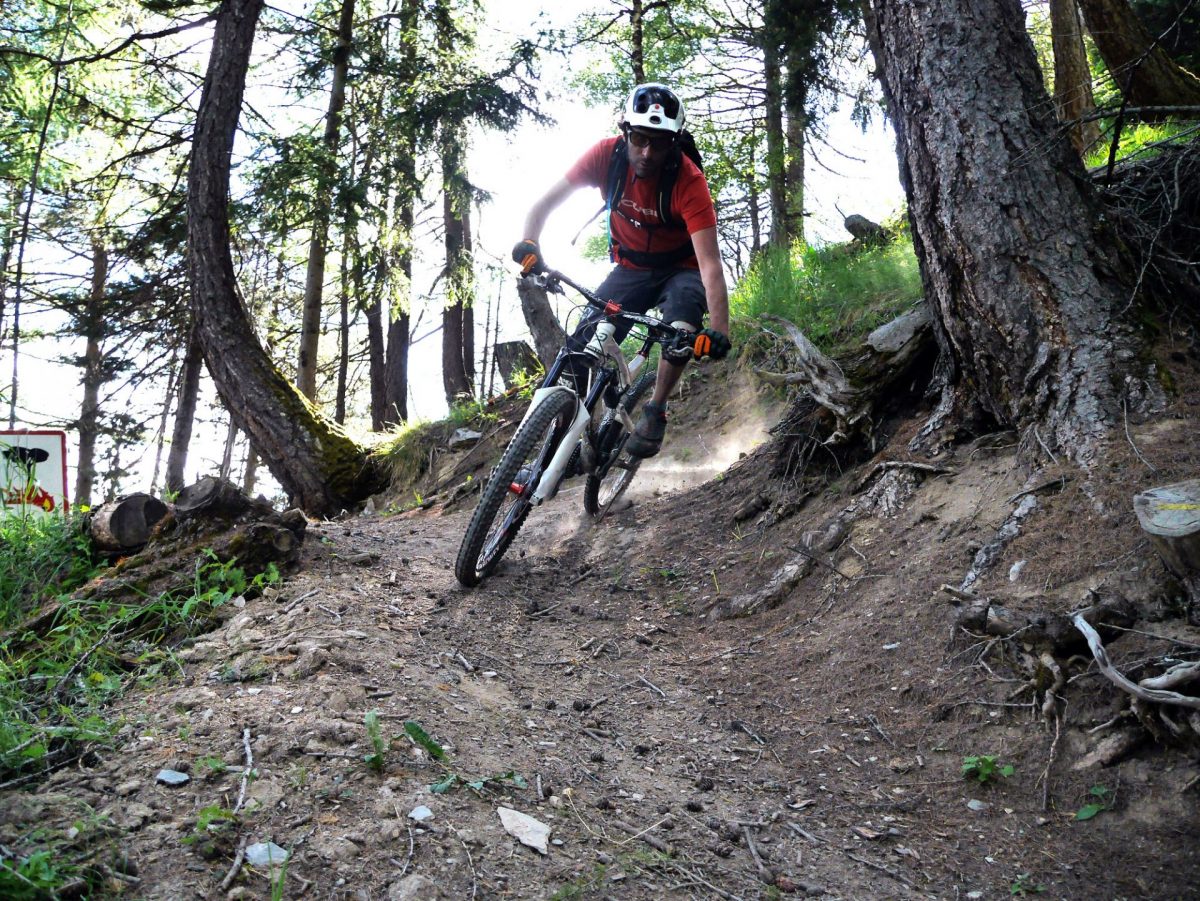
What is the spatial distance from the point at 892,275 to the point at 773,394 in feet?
5.57

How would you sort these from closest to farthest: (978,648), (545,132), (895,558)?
(978,648)
(895,558)
(545,132)

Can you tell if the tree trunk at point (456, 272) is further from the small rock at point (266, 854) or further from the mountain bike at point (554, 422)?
the small rock at point (266, 854)

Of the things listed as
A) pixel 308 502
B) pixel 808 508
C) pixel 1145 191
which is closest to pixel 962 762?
pixel 808 508

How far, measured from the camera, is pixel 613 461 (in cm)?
627

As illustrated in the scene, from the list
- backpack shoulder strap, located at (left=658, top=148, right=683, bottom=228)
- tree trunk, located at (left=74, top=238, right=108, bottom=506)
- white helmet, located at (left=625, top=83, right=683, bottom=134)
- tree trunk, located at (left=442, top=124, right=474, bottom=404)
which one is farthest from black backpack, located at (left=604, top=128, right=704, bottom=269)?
tree trunk, located at (left=74, top=238, right=108, bottom=506)

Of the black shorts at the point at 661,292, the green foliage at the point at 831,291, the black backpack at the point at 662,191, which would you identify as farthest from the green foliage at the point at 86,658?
the green foliage at the point at 831,291

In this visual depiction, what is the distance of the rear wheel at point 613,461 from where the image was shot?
229 inches

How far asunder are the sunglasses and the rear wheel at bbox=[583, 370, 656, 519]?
1551 millimetres

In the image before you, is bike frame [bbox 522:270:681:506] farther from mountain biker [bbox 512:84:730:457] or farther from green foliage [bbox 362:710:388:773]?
green foliage [bbox 362:710:388:773]

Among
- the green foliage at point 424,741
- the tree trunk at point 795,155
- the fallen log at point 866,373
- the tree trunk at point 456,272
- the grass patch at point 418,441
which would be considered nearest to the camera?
the green foliage at point 424,741

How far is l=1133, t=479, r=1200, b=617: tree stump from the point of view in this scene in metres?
2.84

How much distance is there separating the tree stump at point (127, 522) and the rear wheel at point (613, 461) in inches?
111

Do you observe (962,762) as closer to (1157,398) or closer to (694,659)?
(694,659)

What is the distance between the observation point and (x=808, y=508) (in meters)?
5.35
